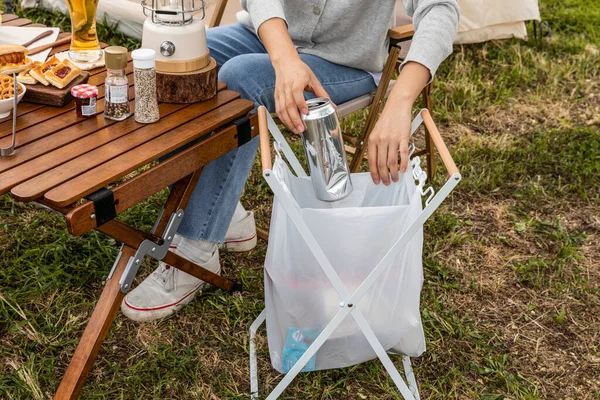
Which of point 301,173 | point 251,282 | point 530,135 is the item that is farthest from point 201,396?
point 530,135

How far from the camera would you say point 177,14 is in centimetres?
199

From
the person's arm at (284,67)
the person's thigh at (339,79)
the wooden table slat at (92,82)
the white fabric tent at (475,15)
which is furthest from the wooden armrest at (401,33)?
the white fabric tent at (475,15)

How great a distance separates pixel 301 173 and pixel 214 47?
0.66 meters

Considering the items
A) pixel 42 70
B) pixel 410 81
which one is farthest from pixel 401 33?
pixel 42 70

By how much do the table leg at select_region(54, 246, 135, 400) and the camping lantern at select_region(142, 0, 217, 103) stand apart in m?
0.46

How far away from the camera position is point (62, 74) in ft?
6.74

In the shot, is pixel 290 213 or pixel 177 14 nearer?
pixel 290 213

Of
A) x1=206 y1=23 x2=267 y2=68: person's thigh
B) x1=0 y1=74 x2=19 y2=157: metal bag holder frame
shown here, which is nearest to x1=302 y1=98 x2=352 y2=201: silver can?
x1=0 y1=74 x2=19 y2=157: metal bag holder frame

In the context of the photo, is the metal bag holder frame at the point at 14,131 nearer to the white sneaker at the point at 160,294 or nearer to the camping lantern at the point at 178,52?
the camping lantern at the point at 178,52

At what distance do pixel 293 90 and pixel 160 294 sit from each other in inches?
34.7

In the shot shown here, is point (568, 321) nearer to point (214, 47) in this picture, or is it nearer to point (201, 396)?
point (201, 396)

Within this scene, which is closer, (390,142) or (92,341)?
(390,142)

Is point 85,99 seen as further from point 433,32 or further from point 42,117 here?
point 433,32

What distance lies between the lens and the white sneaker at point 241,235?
2.71 m
